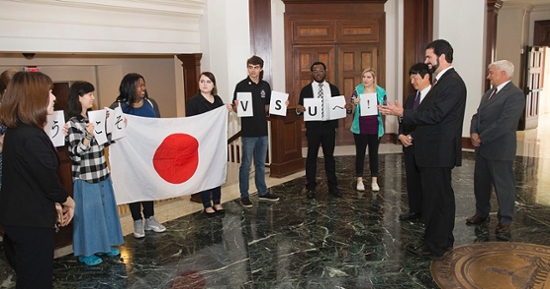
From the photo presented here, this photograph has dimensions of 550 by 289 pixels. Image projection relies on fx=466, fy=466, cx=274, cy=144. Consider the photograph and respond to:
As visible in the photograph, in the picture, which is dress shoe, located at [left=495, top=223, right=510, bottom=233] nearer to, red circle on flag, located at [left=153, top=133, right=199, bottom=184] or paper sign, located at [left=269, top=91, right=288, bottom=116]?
paper sign, located at [left=269, top=91, right=288, bottom=116]

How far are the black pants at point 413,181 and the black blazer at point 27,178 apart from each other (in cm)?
319

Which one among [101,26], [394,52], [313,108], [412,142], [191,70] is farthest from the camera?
[394,52]

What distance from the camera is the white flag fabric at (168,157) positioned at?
4242 mm

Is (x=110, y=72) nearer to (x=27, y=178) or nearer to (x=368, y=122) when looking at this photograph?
(x=368, y=122)

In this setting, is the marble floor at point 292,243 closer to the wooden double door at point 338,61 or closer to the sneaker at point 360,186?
the sneaker at point 360,186

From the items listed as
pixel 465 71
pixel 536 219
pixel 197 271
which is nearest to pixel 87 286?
pixel 197 271

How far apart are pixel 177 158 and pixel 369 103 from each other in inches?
83.2

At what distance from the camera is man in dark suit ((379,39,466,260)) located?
3.46 meters

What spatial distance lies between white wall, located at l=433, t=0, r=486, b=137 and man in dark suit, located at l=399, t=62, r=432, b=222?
4352 mm

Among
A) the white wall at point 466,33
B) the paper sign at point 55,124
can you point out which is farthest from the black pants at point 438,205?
the white wall at point 466,33

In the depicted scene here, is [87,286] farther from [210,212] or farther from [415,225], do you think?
[415,225]

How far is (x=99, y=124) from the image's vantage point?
11.8 feet

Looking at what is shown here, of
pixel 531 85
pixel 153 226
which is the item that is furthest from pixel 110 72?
pixel 531 85

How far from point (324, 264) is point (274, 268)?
0.40 m
